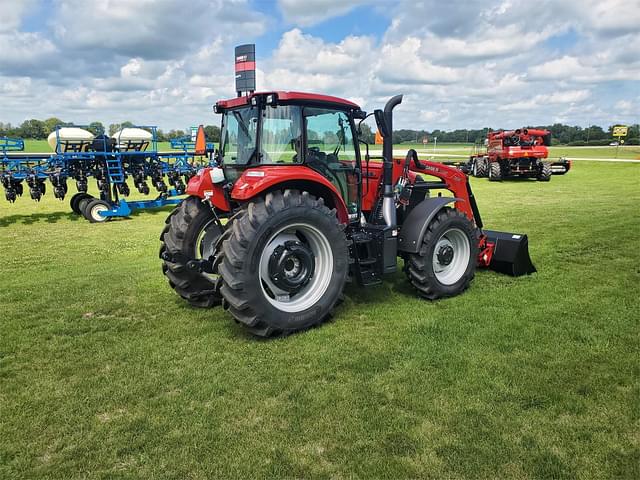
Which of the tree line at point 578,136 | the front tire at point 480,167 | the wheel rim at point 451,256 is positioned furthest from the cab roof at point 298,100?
the tree line at point 578,136

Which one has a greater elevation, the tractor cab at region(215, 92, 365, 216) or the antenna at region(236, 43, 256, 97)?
the antenna at region(236, 43, 256, 97)

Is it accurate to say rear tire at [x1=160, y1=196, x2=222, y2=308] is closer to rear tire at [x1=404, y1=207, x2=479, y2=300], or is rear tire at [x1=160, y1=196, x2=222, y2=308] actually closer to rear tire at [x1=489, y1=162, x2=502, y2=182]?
rear tire at [x1=404, y1=207, x2=479, y2=300]

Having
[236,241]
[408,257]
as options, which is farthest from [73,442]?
[408,257]

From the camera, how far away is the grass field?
115 inches

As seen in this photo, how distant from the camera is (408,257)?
571 cm

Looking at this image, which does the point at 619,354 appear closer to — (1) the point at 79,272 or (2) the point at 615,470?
(2) the point at 615,470

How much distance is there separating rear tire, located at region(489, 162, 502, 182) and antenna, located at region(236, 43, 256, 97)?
18160 millimetres

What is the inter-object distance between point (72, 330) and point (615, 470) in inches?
183

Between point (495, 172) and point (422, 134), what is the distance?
4.33 meters

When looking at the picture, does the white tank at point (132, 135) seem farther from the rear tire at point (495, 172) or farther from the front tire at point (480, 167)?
the front tire at point (480, 167)

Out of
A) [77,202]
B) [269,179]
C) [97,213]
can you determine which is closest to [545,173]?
[97,213]

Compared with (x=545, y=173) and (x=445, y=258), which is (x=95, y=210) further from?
(x=545, y=173)

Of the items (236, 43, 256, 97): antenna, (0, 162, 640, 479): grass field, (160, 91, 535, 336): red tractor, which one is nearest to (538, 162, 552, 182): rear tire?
(0, 162, 640, 479): grass field

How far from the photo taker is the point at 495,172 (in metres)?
22.8
